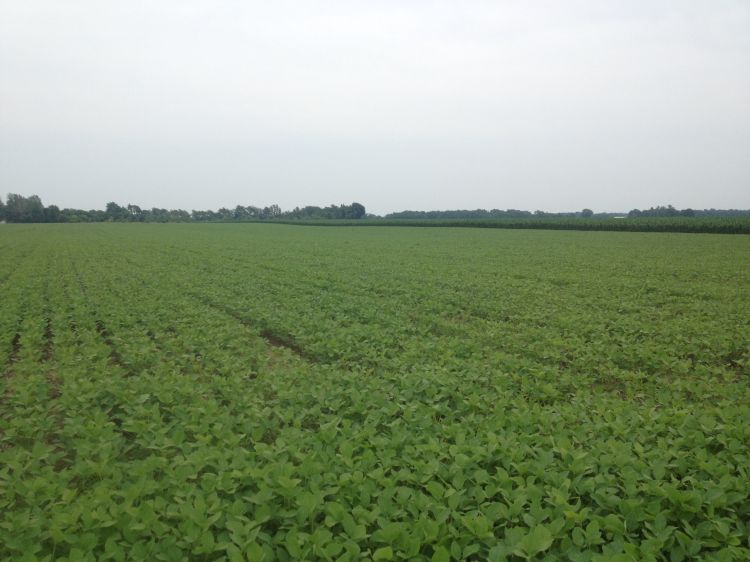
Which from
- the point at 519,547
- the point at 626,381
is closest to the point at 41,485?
the point at 519,547

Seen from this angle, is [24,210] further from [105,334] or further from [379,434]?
[379,434]

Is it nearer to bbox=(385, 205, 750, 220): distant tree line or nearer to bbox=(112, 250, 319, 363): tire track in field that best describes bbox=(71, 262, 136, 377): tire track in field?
bbox=(112, 250, 319, 363): tire track in field

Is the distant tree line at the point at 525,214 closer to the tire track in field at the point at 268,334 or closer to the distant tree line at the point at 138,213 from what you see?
the distant tree line at the point at 138,213

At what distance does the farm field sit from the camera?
8.70 feet

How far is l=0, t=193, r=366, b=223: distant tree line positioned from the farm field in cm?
12845

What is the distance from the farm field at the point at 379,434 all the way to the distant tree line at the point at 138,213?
421 feet

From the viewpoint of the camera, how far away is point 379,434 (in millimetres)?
4258

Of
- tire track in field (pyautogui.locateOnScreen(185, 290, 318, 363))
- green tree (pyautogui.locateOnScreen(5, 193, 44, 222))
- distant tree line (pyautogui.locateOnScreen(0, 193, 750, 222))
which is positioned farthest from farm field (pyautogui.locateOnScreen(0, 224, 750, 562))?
green tree (pyautogui.locateOnScreen(5, 193, 44, 222))

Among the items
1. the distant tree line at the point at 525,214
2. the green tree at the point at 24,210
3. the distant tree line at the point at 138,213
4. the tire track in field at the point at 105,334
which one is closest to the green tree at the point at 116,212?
the distant tree line at the point at 138,213

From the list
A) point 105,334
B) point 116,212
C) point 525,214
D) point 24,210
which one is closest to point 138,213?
point 116,212

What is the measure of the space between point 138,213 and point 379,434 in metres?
159

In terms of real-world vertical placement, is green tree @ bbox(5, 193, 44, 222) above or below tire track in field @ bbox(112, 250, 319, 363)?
above

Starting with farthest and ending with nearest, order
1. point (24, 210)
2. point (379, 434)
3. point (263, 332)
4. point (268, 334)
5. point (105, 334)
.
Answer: point (24, 210), point (263, 332), point (268, 334), point (105, 334), point (379, 434)

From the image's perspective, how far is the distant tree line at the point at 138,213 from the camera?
112812 millimetres
